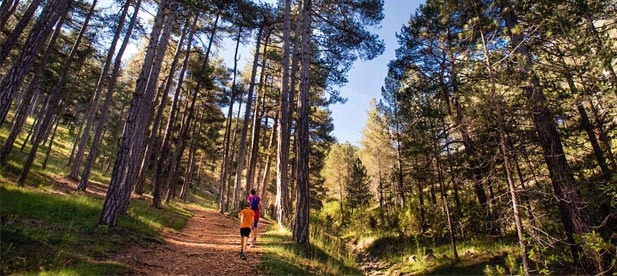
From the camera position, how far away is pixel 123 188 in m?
9.60

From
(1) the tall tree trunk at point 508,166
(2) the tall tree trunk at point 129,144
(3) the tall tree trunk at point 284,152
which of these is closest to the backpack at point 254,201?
(3) the tall tree trunk at point 284,152

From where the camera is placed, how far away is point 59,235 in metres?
6.22

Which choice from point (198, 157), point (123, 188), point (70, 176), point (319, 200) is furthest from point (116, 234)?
point (198, 157)

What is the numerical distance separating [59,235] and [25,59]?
16.0ft

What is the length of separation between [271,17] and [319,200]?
29.5 metres

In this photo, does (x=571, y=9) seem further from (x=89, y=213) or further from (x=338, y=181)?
(x=338, y=181)

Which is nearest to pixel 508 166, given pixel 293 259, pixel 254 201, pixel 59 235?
pixel 293 259

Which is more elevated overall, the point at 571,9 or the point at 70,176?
the point at 571,9

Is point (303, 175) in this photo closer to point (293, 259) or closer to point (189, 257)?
point (293, 259)

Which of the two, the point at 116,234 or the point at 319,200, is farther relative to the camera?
the point at 319,200

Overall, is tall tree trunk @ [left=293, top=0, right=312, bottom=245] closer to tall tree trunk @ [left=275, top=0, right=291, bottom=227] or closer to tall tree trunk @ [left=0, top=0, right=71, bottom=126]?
tall tree trunk @ [left=275, top=0, right=291, bottom=227]

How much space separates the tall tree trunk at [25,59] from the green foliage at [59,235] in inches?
94.7

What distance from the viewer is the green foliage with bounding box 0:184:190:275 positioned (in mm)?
4688

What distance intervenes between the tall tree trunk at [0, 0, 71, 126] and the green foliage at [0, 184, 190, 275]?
2.41m
